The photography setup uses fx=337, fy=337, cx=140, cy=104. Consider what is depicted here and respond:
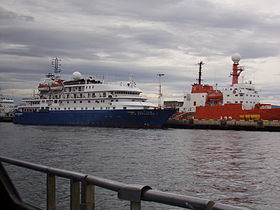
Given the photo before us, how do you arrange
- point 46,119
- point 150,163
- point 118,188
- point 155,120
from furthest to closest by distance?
point 46,119, point 155,120, point 150,163, point 118,188

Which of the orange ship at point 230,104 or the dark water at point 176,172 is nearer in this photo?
the dark water at point 176,172

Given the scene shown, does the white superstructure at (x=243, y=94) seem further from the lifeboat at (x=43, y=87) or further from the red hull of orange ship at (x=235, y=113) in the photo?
the lifeboat at (x=43, y=87)

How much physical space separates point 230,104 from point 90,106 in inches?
876

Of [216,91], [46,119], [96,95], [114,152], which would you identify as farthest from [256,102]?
[114,152]

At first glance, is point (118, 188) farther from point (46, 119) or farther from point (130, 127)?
point (46, 119)

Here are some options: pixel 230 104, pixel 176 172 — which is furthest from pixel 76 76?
pixel 176 172

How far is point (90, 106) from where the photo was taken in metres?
54.3

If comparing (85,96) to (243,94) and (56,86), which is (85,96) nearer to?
(56,86)

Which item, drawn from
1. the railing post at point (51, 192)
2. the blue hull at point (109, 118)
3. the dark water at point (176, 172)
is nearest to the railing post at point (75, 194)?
the railing post at point (51, 192)

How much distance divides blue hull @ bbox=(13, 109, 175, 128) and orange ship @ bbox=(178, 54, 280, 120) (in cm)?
1115

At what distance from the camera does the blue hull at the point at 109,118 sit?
46.9 metres

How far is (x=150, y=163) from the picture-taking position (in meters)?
16.4

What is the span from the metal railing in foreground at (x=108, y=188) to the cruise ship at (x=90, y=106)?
4303cm

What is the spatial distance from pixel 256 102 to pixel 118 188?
186 ft
